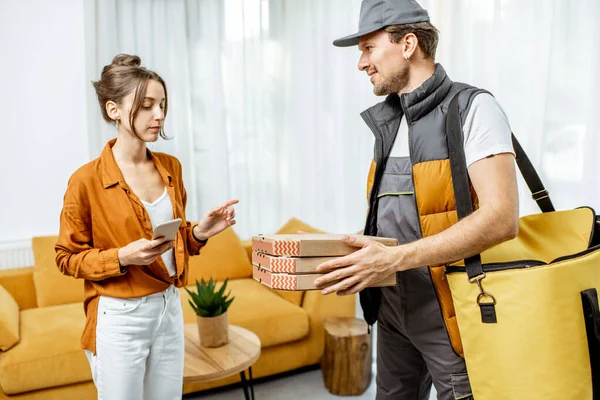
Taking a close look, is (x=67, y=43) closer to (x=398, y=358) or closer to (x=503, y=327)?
(x=398, y=358)

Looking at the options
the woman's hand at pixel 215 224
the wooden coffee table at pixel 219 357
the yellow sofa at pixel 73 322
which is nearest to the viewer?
the woman's hand at pixel 215 224

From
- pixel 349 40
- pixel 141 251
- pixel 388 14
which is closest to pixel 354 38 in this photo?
pixel 349 40

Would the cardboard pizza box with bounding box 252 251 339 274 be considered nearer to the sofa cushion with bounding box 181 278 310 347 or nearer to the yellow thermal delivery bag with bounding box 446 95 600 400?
the yellow thermal delivery bag with bounding box 446 95 600 400

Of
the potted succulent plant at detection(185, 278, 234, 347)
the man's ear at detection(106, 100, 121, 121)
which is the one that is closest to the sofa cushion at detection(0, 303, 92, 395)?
the potted succulent plant at detection(185, 278, 234, 347)

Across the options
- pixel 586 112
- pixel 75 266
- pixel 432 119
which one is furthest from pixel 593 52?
pixel 75 266

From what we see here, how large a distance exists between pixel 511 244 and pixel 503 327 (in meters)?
0.26

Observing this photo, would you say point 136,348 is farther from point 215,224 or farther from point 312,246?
point 312,246

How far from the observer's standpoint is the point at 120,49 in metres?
3.89

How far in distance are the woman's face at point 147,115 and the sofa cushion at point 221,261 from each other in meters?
2.04

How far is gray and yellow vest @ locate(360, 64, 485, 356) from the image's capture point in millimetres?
1300

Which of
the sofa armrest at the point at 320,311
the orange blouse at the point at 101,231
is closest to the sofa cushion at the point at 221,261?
the sofa armrest at the point at 320,311

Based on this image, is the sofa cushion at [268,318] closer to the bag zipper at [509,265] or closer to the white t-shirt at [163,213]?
the white t-shirt at [163,213]

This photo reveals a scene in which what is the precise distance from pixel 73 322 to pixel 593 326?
2613 millimetres

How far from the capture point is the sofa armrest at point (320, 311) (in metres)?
3.21
